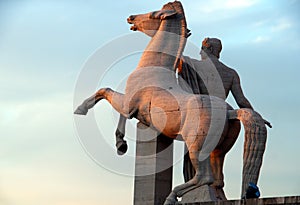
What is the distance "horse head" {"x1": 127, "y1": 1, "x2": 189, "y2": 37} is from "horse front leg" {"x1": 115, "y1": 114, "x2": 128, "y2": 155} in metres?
2.02

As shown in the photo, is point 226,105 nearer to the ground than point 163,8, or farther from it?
nearer to the ground

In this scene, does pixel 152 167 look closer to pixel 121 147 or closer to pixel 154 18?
pixel 121 147

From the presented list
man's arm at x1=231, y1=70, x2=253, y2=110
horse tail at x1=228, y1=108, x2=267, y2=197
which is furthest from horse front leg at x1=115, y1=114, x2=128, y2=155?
horse tail at x1=228, y1=108, x2=267, y2=197

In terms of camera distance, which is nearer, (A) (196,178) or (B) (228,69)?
(A) (196,178)

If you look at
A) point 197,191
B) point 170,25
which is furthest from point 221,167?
point 170,25

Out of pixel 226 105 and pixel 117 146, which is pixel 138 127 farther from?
pixel 226 105

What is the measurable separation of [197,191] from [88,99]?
11.4ft

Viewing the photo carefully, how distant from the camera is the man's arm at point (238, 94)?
768 inches

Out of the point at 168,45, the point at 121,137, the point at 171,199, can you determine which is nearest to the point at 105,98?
the point at 121,137

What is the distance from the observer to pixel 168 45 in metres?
19.0

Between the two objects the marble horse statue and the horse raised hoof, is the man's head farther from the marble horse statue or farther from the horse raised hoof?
the horse raised hoof

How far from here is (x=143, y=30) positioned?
19547 mm

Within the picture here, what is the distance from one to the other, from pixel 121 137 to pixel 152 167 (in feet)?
3.29

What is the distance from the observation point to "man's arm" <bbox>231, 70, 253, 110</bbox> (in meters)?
19.5
